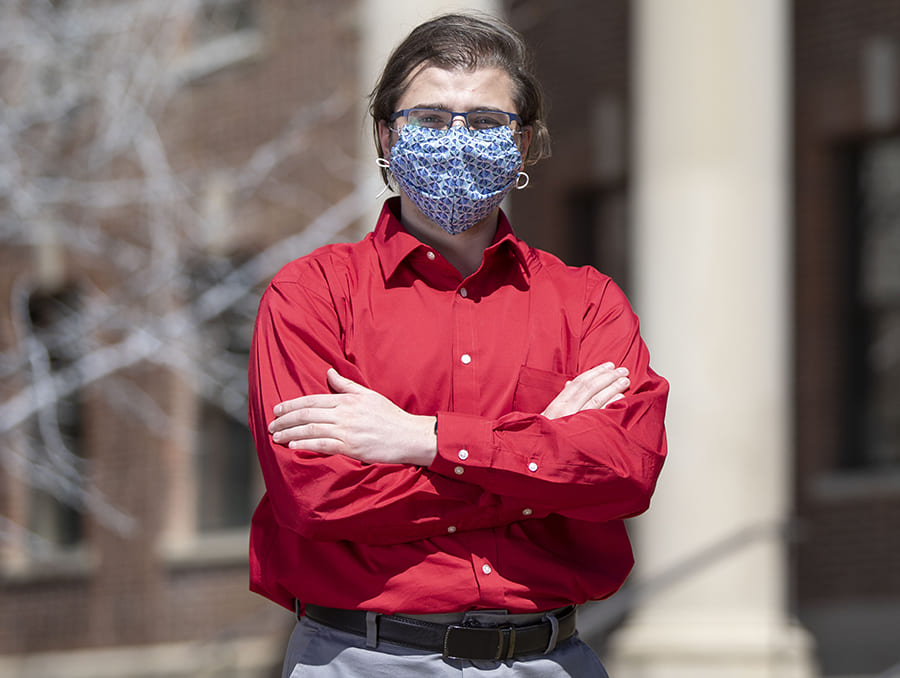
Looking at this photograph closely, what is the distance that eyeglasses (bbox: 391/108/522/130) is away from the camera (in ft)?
9.30

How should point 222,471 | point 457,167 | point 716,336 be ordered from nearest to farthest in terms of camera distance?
point 457,167 → point 716,336 → point 222,471

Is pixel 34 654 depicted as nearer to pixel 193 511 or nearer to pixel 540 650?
pixel 193 511

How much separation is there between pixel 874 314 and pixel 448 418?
8.99 meters

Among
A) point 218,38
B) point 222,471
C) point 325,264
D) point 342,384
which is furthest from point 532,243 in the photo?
point 342,384

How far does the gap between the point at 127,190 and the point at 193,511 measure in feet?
9.99

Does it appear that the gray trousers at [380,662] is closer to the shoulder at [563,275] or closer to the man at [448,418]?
the man at [448,418]

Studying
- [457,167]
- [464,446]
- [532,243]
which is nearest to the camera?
[464,446]

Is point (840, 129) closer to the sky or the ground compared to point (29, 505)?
closer to the sky

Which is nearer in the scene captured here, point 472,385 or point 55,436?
point 472,385

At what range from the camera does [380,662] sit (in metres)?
2.74

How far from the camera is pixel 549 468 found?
266cm

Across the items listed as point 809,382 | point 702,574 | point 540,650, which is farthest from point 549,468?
point 809,382

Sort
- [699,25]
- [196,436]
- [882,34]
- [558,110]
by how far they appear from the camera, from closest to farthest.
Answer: [699,25], [882,34], [558,110], [196,436]

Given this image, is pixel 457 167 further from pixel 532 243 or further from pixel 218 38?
pixel 218 38
